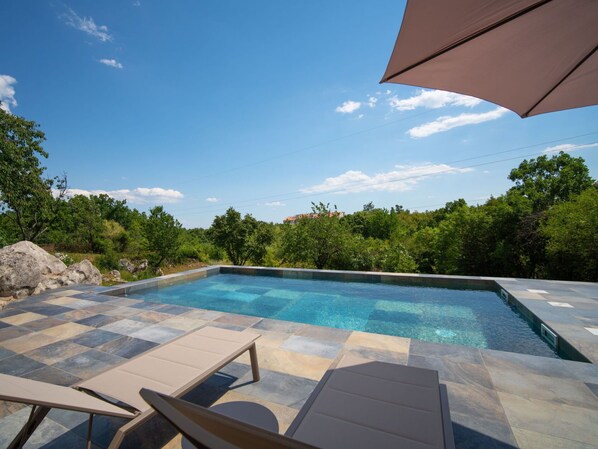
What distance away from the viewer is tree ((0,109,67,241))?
11805 mm

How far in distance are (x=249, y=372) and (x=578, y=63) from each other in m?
3.91

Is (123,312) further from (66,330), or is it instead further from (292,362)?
(292,362)

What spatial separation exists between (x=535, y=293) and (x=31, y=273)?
11.2m

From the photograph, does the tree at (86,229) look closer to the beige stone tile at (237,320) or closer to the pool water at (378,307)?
the pool water at (378,307)

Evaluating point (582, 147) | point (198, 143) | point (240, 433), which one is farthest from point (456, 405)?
point (582, 147)

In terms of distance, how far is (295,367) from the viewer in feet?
9.75

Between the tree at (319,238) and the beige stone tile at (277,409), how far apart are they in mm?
8662

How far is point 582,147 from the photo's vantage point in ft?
51.4

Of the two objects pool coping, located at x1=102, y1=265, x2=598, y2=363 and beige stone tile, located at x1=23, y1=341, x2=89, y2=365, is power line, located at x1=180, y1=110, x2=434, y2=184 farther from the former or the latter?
beige stone tile, located at x1=23, y1=341, x2=89, y2=365

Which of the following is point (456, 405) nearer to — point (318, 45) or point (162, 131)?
point (318, 45)

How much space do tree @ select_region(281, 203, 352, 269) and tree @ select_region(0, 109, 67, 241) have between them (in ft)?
41.7

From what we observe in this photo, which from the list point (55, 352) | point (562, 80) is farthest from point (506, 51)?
point (55, 352)

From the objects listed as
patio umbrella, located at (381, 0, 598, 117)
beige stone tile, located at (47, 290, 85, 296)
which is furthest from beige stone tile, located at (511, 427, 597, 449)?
beige stone tile, located at (47, 290, 85, 296)

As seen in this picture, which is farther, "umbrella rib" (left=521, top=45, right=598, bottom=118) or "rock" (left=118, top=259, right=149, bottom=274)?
"rock" (left=118, top=259, right=149, bottom=274)
